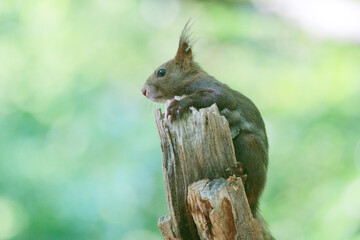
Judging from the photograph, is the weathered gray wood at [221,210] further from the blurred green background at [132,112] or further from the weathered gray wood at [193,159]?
the blurred green background at [132,112]

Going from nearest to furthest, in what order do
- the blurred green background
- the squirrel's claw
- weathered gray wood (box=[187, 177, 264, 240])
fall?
1. weathered gray wood (box=[187, 177, 264, 240])
2. the squirrel's claw
3. the blurred green background

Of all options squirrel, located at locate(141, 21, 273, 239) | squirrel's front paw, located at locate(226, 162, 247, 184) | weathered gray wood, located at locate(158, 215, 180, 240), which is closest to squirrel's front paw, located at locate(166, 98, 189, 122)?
squirrel, located at locate(141, 21, 273, 239)

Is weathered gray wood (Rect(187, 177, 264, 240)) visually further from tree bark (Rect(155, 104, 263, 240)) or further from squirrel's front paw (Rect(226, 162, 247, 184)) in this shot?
squirrel's front paw (Rect(226, 162, 247, 184))

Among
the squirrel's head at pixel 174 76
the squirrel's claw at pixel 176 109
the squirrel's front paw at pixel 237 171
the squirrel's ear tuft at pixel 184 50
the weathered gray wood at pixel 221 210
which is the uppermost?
the squirrel's ear tuft at pixel 184 50

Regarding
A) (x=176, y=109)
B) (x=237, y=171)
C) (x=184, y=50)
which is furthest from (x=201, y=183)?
(x=184, y=50)

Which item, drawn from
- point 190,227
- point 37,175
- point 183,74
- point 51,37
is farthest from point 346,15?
point 190,227

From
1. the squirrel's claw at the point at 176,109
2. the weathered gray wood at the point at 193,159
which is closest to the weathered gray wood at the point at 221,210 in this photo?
the weathered gray wood at the point at 193,159

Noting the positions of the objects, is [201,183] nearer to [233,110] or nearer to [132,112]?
[233,110]
